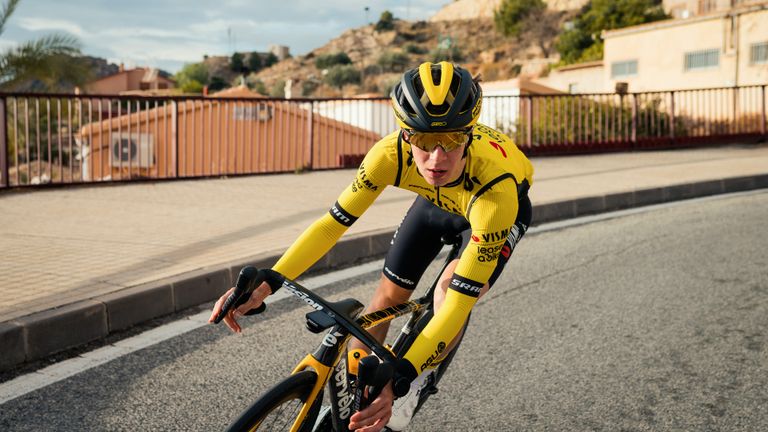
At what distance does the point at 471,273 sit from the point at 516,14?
4227 inches

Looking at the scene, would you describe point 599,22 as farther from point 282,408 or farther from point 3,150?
point 282,408

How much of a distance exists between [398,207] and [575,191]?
302cm

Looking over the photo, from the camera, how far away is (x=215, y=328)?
544 cm

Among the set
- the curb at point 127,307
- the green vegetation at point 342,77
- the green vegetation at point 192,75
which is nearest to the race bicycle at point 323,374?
the curb at point 127,307

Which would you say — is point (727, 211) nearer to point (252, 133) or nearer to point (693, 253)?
point (693, 253)

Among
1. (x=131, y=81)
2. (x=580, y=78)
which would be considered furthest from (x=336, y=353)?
(x=131, y=81)

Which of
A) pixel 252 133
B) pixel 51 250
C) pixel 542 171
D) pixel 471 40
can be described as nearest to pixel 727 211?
pixel 542 171

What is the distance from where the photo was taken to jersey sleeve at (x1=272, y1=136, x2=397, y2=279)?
3.14m

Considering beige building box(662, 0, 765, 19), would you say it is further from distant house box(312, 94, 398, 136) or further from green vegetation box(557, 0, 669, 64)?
distant house box(312, 94, 398, 136)

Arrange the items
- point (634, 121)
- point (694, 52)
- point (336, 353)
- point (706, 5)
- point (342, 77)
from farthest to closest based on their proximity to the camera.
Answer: point (342, 77) → point (706, 5) → point (694, 52) → point (634, 121) → point (336, 353)

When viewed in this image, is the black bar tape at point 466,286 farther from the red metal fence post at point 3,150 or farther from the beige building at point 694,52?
the beige building at point 694,52

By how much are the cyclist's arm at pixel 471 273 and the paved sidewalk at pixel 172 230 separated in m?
2.84

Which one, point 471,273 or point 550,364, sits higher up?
point 471,273

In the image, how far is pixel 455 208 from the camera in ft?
11.2
